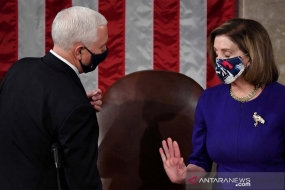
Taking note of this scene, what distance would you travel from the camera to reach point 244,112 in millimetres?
2439

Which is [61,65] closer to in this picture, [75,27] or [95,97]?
[75,27]

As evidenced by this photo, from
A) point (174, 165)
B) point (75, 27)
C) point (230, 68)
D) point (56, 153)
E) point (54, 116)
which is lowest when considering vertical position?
point (174, 165)

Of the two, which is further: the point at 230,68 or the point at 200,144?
the point at 200,144

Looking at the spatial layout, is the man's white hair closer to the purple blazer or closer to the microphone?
the microphone

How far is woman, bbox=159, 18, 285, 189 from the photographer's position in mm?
2369

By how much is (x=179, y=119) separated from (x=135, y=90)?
0.28 m

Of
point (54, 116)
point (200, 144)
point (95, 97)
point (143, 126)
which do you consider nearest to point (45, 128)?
point (54, 116)

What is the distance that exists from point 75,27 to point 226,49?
65cm

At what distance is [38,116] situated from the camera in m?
2.14

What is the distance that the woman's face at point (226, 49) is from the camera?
243 centimetres

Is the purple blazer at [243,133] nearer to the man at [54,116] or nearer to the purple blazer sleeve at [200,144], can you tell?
the purple blazer sleeve at [200,144]

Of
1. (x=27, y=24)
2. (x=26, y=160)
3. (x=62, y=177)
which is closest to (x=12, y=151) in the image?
(x=26, y=160)

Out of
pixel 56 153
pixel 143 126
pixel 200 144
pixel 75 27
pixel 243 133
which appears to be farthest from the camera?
pixel 143 126

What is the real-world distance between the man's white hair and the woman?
21.6 inches
